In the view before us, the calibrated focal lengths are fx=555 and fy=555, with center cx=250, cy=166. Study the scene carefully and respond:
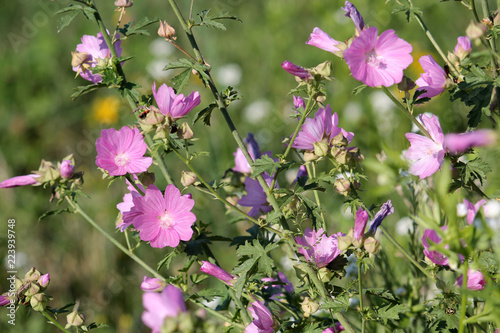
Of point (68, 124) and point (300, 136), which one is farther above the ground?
point (300, 136)

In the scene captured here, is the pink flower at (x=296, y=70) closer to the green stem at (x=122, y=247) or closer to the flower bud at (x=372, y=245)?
the flower bud at (x=372, y=245)

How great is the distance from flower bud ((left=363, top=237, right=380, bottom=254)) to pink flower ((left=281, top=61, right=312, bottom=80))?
35 cm

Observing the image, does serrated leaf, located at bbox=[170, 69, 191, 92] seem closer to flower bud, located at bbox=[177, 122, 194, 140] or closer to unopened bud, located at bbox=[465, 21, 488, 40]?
flower bud, located at bbox=[177, 122, 194, 140]

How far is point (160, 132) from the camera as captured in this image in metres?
1.11

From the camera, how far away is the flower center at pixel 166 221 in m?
1.24

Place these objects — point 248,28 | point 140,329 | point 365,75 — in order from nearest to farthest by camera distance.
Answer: point 365,75 < point 140,329 < point 248,28

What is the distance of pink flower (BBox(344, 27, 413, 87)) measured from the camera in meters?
1.09

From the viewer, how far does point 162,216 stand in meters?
1.25

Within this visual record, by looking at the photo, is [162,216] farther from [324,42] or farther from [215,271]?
[324,42]

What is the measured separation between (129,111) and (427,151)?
7.89 feet

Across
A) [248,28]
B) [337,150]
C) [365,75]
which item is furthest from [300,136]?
[248,28]

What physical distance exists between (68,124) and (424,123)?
2.91 meters

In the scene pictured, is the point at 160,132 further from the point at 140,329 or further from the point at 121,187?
the point at 121,187

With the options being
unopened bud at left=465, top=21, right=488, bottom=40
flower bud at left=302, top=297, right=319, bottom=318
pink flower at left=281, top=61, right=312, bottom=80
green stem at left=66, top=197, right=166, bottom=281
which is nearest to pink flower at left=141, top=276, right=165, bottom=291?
green stem at left=66, top=197, right=166, bottom=281
